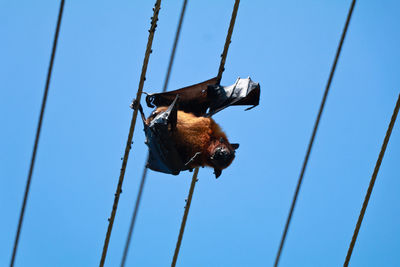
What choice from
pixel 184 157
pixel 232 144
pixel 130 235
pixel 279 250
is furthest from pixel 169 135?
pixel 279 250

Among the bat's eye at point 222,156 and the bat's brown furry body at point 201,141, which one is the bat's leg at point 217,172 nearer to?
the bat's brown furry body at point 201,141

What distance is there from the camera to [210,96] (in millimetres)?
6652

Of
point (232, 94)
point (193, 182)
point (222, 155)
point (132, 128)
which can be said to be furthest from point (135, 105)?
point (232, 94)

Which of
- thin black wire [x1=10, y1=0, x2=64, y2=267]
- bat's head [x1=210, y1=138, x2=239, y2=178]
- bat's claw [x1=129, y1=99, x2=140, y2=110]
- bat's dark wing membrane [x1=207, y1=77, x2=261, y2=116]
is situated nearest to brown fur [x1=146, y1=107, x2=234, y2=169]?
bat's head [x1=210, y1=138, x2=239, y2=178]

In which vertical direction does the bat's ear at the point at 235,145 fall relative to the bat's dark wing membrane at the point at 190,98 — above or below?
below

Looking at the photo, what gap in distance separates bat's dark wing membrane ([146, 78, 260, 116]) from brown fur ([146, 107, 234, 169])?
0.43 m

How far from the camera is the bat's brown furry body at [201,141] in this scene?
594 cm

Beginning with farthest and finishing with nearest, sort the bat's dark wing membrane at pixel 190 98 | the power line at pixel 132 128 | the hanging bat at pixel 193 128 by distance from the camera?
the bat's dark wing membrane at pixel 190 98
the hanging bat at pixel 193 128
the power line at pixel 132 128

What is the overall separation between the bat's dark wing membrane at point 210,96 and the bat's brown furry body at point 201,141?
0.43 m

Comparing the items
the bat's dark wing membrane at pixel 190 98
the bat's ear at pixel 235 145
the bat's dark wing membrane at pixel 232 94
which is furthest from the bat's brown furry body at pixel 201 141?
the bat's dark wing membrane at pixel 190 98

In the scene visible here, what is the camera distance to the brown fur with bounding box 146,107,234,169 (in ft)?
19.7

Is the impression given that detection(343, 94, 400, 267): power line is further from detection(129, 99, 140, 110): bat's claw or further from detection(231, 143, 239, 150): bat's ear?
detection(129, 99, 140, 110): bat's claw

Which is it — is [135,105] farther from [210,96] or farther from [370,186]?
[370,186]

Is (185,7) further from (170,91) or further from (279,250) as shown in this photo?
(279,250)
